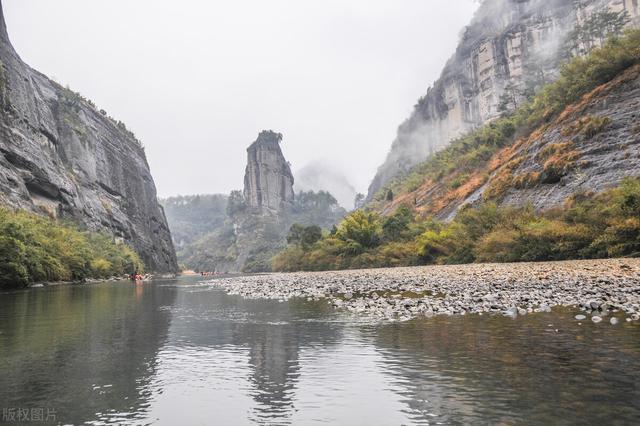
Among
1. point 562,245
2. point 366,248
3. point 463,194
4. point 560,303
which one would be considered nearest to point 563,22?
point 463,194

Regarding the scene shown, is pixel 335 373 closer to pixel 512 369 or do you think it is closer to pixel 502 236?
pixel 512 369

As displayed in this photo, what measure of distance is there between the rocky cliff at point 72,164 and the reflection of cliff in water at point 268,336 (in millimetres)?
44957

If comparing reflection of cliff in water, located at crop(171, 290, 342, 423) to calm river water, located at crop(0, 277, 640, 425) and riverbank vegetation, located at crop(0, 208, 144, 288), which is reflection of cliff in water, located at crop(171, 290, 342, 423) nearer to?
calm river water, located at crop(0, 277, 640, 425)

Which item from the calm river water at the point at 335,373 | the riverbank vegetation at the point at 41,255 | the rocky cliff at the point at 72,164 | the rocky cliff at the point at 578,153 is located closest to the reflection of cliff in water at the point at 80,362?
the calm river water at the point at 335,373

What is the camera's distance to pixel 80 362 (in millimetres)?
7777

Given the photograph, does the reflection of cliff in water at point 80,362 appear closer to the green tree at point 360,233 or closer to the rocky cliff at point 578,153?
the rocky cliff at point 578,153

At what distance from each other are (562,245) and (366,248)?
1226 inches

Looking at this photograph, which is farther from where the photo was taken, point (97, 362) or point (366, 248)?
point (366, 248)

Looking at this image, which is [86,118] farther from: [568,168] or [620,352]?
[620,352]

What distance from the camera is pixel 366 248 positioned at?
181ft

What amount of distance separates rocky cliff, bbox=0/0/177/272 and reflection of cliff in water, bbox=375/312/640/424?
174 ft

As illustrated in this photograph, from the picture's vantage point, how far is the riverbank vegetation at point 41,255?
2889 centimetres

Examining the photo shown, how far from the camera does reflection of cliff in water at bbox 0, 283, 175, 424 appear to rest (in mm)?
5582
